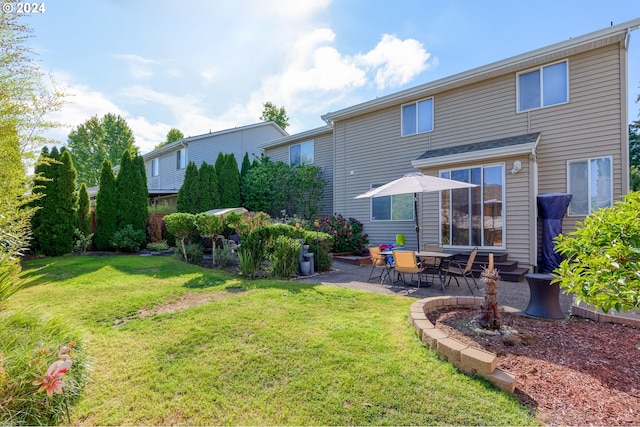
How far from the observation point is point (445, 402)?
2383 mm

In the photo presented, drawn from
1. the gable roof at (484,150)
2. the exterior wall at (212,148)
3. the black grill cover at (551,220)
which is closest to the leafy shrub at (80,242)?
the exterior wall at (212,148)

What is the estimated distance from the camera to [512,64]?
8750 mm

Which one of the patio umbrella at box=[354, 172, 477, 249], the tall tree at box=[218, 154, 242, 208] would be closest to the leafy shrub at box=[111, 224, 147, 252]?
the tall tree at box=[218, 154, 242, 208]

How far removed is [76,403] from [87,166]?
42655mm

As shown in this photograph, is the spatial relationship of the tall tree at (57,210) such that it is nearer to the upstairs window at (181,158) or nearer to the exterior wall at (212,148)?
the exterior wall at (212,148)

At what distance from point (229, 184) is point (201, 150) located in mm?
4356

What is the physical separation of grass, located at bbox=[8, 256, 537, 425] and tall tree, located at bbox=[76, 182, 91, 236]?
24.2ft

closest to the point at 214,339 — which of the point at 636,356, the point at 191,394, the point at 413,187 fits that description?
the point at 191,394

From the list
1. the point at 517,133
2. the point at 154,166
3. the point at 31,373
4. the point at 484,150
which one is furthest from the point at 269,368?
the point at 154,166

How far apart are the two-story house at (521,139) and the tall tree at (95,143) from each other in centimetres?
3632

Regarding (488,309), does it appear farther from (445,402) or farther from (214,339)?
(214,339)

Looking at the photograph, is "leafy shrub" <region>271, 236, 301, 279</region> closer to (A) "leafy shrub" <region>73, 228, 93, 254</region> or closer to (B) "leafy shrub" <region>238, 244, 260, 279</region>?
(B) "leafy shrub" <region>238, 244, 260, 279</region>

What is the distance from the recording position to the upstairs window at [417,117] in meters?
10.8

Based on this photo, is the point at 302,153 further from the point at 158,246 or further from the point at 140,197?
the point at 158,246
